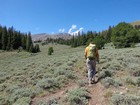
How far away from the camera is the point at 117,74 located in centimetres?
1197

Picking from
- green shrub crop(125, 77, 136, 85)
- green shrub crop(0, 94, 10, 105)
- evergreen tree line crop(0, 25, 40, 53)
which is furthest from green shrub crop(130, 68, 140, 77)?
evergreen tree line crop(0, 25, 40, 53)

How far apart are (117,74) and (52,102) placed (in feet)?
16.2

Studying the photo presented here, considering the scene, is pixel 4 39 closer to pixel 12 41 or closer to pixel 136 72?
pixel 12 41

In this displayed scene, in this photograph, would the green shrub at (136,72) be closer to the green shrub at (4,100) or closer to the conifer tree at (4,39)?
the green shrub at (4,100)

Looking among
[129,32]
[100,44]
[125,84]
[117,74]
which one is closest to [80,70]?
[117,74]

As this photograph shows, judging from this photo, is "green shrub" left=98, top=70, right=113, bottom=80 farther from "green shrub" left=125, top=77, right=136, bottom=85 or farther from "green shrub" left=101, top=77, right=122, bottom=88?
"green shrub" left=125, top=77, right=136, bottom=85

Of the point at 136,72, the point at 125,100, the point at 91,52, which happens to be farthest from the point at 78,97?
the point at 136,72

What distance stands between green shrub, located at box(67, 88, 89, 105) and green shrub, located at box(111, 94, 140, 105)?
116 centimetres

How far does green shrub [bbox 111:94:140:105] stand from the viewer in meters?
7.53

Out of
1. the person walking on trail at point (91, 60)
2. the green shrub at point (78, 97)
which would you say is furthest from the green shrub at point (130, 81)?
the green shrub at point (78, 97)

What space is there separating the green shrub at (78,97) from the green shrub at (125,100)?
1.16 meters

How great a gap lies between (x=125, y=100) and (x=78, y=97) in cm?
184

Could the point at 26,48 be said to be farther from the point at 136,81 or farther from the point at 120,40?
the point at 136,81

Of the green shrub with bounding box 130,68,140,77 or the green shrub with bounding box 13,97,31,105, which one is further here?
the green shrub with bounding box 130,68,140,77
